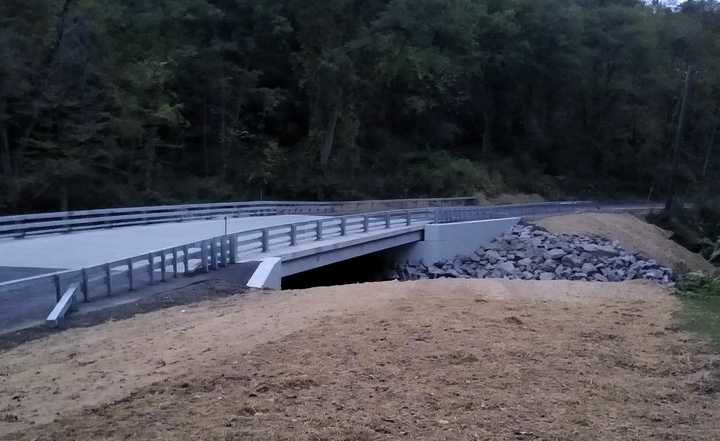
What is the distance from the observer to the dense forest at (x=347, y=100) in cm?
3684

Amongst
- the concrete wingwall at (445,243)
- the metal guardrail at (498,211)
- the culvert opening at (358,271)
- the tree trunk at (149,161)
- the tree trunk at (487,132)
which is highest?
the tree trunk at (487,132)

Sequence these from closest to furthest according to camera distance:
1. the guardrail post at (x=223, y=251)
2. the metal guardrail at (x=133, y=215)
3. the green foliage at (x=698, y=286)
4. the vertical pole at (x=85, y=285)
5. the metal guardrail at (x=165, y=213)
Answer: the vertical pole at (x=85, y=285) < the green foliage at (x=698, y=286) < the guardrail post at (x=223, y=251) < the metal guardrail at (x=133, y=215) < the metal guardrail at (x=165, y=213)

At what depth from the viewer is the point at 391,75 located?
49.1 metres

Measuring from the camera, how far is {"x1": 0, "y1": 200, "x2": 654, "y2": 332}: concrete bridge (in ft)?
42.8

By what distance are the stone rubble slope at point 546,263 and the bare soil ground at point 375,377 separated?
1825 cm

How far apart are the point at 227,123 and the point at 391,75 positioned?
1114 centimetres

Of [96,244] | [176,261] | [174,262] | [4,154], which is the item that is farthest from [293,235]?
[4,154]

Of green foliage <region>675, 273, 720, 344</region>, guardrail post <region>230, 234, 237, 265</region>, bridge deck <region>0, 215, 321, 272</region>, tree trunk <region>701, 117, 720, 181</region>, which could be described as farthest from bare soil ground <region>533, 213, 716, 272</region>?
tree trunk <region>701, 117, 720, 181</region>

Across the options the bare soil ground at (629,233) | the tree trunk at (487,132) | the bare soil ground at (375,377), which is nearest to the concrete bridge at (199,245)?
the bare soil ground at (375,377)

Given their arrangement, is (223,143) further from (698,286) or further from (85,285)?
(698,286)

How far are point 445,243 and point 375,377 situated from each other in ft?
81.9

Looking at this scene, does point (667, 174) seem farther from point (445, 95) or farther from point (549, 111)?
point (445, 95)

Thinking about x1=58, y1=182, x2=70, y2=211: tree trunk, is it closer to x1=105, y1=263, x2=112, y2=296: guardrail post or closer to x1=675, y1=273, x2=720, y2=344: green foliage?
x1=105, y1=263, x2=112, y2=296: guardrail post

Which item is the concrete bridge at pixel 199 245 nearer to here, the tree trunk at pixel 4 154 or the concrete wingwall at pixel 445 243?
the concrete wingwall at pixel 445 243
